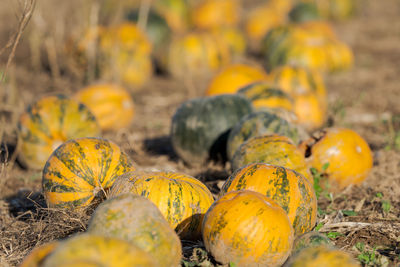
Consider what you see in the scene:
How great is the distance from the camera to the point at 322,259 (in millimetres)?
2930

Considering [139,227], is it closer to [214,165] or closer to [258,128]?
[258,128]

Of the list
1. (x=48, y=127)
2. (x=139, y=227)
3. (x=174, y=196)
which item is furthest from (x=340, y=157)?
(x=48, y=127)

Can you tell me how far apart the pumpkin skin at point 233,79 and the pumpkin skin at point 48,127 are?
2482 millimetres

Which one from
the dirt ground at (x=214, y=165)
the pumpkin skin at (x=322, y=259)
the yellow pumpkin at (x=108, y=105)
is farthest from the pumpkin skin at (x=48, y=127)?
the pumpkin skin at (x=322, y=259)

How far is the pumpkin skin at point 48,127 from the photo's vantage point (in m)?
5.78

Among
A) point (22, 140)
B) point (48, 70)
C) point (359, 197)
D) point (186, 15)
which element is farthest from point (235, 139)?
point (186, 15)

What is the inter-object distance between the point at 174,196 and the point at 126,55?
21.8 ft

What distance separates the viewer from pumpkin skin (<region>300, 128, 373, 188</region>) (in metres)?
5.14

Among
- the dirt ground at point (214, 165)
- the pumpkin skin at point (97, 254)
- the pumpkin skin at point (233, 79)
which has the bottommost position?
the dirt ground at point (214, 165)

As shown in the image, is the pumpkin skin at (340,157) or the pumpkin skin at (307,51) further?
the pumpkin skin at (307,51)

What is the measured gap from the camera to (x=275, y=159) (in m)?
4.65

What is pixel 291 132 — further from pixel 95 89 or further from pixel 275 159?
pixel 95 89

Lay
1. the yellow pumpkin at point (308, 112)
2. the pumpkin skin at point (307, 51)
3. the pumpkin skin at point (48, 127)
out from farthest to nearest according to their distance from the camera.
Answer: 1. the pumpkin skin at point (307, 51)
2. the yellow pumpkin at point (308, 112)
3. the pumpkin skin at point (48, 127)

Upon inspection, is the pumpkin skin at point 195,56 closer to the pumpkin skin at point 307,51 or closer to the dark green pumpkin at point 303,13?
the pumpkin skin at point 307,51
